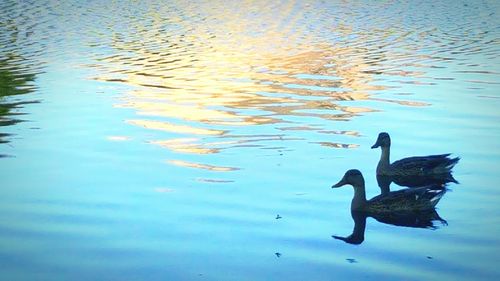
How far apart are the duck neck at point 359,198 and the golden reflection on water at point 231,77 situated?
2860 mm

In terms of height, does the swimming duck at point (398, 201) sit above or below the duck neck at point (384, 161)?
above

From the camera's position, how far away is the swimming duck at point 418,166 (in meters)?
14.3

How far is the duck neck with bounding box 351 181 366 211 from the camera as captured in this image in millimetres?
12609

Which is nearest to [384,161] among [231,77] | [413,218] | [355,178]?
[355,178]

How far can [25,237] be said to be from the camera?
11570 mm

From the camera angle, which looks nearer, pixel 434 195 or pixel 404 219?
pixel 404 219

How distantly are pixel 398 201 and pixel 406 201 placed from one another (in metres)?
0.16

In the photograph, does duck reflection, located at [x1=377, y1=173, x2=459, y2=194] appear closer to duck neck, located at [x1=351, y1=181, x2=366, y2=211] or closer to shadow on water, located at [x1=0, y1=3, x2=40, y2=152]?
duck neck, located at [x1=351, y1=181, x2=366, y2=211]

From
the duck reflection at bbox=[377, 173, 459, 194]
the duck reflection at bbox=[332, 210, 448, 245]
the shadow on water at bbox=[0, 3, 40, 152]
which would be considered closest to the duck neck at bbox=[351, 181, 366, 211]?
the duck reflection at bbox=[332, 210, 448, 245]

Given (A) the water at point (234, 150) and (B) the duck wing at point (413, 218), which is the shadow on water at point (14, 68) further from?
(B) the duck wing at point (413, 218)

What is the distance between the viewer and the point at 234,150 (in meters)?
16.1

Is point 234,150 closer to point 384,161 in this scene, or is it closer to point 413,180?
point 384,161

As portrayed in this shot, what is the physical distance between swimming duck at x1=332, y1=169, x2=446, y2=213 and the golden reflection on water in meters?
2.93

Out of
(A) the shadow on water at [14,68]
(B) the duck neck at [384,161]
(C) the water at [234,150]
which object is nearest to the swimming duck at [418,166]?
(B) the duck neck at [384,161]
